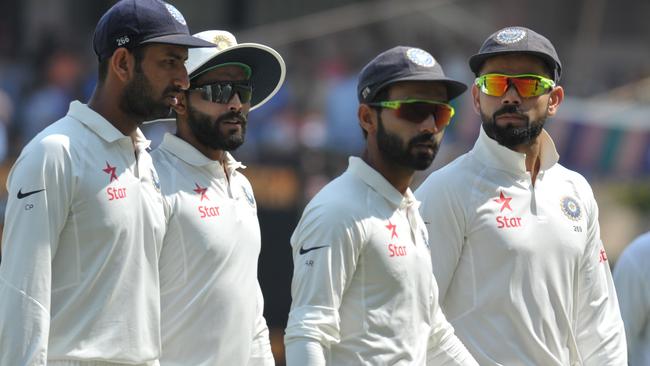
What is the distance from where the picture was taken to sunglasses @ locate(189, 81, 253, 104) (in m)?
6.43

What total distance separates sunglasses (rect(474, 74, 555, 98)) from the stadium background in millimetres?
5420

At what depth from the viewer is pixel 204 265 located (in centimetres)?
610

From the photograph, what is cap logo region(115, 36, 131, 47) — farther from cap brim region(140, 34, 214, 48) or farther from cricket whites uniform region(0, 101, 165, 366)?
cricket whites uniform region(0, 101, 165, 366)

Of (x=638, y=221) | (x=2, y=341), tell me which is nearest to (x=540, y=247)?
(x=2, y=341)

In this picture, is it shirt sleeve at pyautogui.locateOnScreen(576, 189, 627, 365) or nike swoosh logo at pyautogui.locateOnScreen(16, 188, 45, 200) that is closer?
nike swoosh logo at pyautogui.locateOnScreen(16, 188, 45, 200)

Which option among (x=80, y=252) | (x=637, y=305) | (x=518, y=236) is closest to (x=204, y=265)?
(x=80, y=252)

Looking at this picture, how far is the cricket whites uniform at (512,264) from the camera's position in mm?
6359

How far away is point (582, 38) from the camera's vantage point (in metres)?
20.8

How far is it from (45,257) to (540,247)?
224 centimetres

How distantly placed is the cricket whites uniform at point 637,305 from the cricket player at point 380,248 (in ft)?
5.89

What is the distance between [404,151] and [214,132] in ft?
2.79

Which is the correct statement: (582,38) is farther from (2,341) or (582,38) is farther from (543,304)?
(2,341)

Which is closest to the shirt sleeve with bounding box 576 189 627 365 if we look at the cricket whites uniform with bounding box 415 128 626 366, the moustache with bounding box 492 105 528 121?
the cricket whites uniform with bounding box 415 128 626 366

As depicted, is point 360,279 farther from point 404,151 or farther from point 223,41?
A: point 223,41
